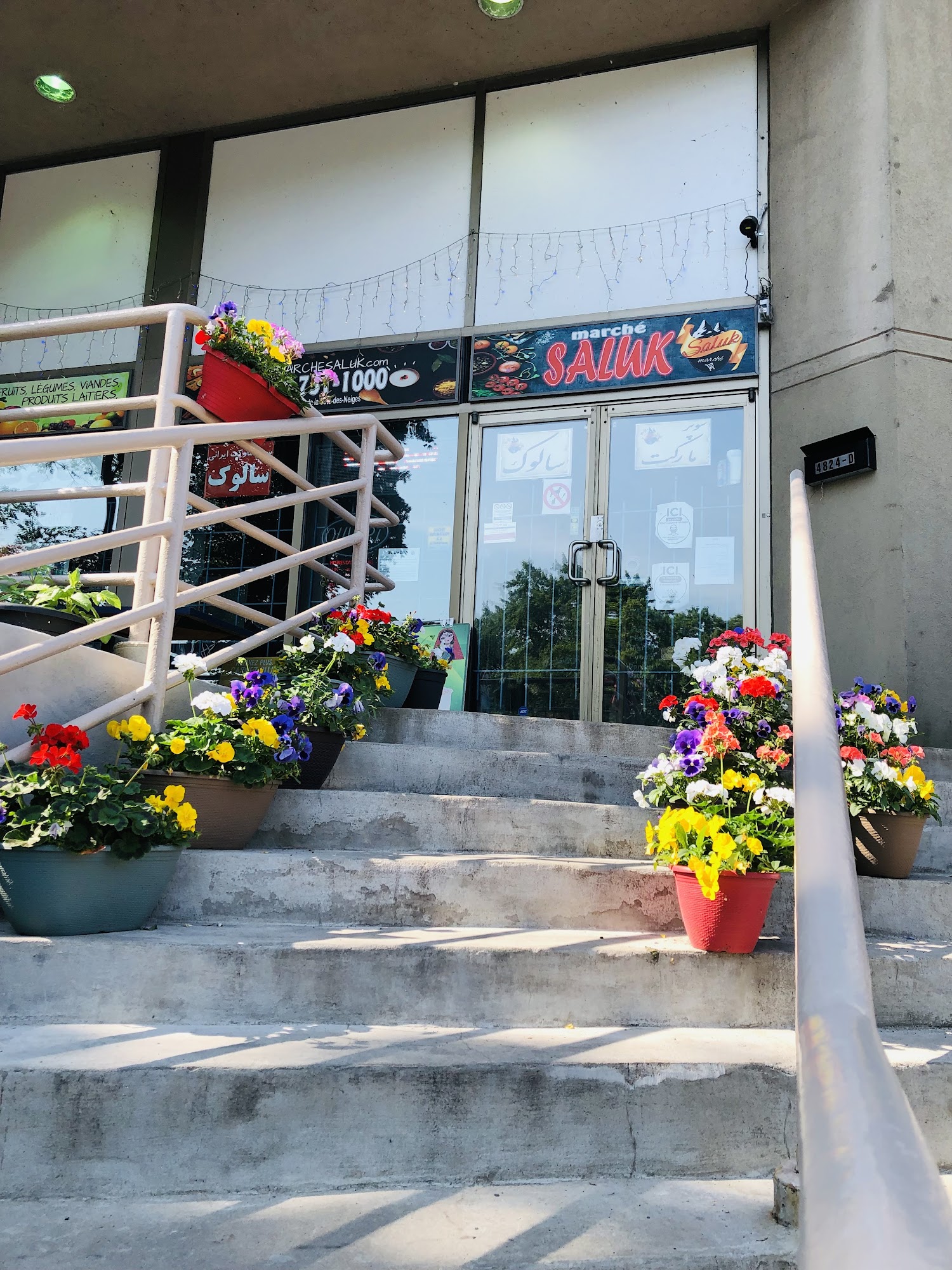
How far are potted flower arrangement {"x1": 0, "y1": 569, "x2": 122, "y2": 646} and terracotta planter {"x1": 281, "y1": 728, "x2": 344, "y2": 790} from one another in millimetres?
674

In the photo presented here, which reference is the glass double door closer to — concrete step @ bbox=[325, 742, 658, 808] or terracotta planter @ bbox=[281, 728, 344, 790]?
concrete step @ bbox=[325, 742, 658, 808]

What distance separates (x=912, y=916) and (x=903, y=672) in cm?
252

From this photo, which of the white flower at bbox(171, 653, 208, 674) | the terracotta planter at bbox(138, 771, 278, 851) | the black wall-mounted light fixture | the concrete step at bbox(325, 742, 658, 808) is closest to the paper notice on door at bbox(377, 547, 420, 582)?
the black wall-mounted light fixture

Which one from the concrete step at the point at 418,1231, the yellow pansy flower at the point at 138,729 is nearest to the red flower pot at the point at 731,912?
the concrete step at the point at 418,1231

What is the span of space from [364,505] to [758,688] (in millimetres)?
1856

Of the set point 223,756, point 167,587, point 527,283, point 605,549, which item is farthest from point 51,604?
point 527,283

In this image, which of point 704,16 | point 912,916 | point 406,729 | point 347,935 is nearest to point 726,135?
point 704,16

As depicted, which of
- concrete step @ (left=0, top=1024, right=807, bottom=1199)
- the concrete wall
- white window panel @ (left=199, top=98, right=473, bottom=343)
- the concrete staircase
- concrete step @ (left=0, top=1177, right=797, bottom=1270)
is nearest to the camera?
concrete step @ (left=0, top=1177, right=797, bottom=1270)

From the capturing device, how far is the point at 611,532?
5.79m

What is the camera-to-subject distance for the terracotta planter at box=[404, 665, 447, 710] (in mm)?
4039

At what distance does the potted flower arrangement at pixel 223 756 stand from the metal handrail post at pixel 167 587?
0.26 feet

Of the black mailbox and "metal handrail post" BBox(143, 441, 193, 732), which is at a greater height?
the black mailbox

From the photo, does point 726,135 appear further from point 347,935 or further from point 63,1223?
point 63,1223

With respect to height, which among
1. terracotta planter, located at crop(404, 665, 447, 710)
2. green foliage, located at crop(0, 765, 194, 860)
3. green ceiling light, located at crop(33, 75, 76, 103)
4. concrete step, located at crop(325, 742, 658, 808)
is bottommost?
green foliage, located at crop(0, 765, 194, 860)
